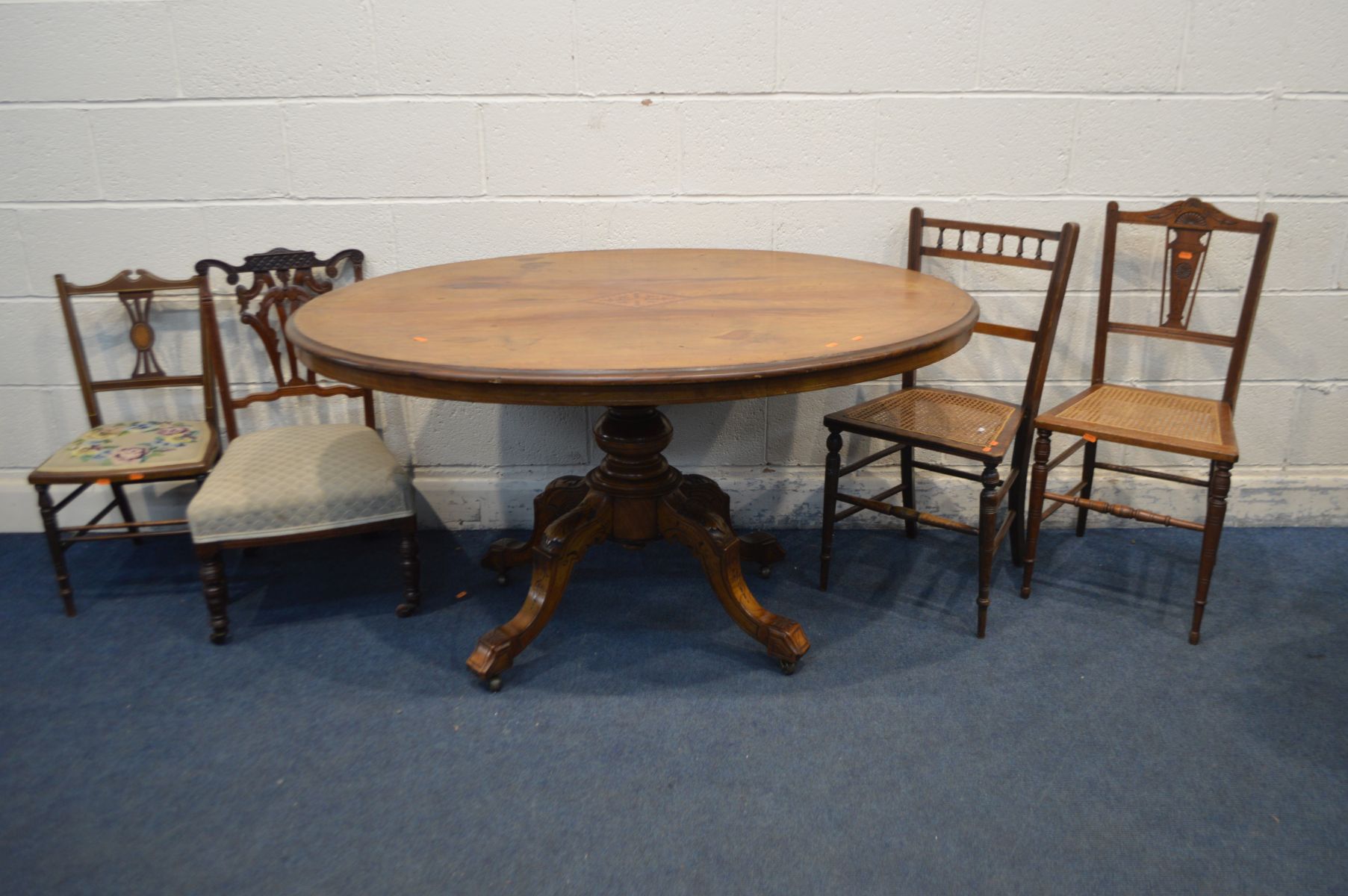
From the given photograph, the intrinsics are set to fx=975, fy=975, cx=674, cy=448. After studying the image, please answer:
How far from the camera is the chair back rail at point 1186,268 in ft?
7.64

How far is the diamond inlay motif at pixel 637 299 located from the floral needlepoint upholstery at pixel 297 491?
666mm

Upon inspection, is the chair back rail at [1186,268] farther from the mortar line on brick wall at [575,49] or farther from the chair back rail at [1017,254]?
the mortar line on brick wall at [575,49]

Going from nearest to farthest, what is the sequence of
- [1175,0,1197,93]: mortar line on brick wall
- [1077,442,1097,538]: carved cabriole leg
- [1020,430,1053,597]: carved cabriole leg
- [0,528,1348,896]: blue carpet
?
1. [0,528,1348,896]: blue carpet
2. [1020,430,1053,597]: carved cabriole leg
3. [1175,0,1197,93]: mortar line on brick wall
4. [1077,442,1097,538]: carved cabriole leg

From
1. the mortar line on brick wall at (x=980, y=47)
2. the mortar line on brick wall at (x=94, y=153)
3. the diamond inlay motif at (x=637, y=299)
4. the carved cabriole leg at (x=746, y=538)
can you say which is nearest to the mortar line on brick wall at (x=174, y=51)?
the mortar line on brick wall at (x=94, y=153)

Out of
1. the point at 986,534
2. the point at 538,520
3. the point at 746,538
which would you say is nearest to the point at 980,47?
the point at 986,534

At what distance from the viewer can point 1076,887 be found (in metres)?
1.54

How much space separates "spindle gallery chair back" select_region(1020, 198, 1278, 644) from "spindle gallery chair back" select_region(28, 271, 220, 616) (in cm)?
208

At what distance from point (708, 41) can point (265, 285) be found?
1315mm

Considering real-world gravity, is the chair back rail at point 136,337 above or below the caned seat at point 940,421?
above

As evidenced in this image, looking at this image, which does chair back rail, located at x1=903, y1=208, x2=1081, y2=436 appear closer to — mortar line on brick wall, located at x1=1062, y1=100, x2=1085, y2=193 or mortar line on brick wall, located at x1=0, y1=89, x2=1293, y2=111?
mortar line on brick wall, located at x1=1062, y1=100, x2=1085, y2=193

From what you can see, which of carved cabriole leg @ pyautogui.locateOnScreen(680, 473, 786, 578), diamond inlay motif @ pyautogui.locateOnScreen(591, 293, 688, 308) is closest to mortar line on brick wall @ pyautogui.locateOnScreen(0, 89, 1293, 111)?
diamond inlay motif @ pyautogui.locateOnScreen(591, 293, 688, 308)

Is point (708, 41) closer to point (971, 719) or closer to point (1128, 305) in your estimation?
point (1128, 305)

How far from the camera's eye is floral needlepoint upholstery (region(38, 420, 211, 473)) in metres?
2.33

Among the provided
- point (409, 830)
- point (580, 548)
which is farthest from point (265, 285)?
point (409, 830)
